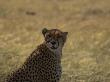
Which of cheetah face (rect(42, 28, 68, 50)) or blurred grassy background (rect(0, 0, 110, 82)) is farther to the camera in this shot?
blurred grassy background (rect(0, 0, 110, 82))

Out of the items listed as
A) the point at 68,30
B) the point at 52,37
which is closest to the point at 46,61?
the point at 52,37

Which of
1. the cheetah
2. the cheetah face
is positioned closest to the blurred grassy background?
the cheetah

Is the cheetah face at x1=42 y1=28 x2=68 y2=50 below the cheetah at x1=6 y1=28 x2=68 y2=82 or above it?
above

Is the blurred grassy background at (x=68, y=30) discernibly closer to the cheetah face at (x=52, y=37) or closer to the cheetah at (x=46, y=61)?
the cheetah at (x=46, y=61)

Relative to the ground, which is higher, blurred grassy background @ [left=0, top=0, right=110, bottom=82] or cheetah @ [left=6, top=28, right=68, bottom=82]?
blurred grassy background @ [left=0, top=0, right=110, bottom=82]

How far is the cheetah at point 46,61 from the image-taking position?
9312mm

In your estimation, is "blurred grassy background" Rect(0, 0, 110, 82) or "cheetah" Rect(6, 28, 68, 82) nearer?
"cheetah" Rect(6, 28, 68, 82)

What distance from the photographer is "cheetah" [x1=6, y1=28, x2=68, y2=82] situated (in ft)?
30.6

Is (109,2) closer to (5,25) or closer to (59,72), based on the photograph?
(5,25)

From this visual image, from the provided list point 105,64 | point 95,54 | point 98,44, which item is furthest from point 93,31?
point 105,64

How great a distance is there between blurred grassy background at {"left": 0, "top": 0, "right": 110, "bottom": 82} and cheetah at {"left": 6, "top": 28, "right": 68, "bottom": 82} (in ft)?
4.61

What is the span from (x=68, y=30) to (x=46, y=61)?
8592 millimetres

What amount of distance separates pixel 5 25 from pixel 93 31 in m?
2.80

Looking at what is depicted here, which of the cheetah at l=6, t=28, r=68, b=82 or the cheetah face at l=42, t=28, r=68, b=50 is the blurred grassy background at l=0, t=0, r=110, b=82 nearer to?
the cheetah at l=6, t=28, r=68, b=82
